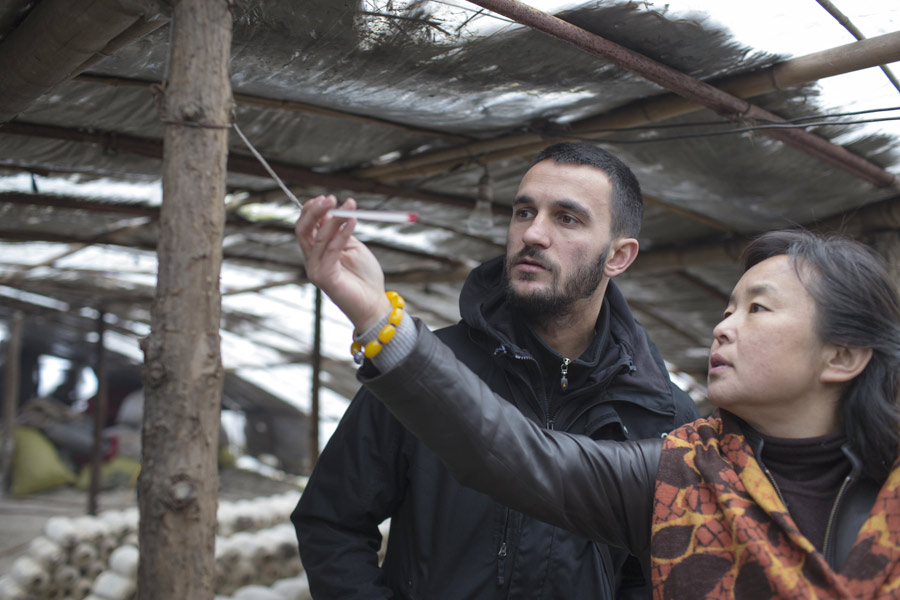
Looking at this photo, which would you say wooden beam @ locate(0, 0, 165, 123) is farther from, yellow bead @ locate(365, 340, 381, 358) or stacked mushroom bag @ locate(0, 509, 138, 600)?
stacked mushroom bag @ locate(0, 509, 138, 600)

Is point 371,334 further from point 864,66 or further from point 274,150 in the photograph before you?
point 274,150

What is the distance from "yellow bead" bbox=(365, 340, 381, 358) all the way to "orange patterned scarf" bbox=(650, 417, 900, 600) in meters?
0.62

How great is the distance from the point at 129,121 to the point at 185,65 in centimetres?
218

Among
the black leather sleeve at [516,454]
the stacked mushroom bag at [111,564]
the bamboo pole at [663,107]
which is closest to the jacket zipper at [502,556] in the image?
the black leather sleeve at [516,454]

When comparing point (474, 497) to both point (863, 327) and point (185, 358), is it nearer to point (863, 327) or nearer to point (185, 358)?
point (185, 358)

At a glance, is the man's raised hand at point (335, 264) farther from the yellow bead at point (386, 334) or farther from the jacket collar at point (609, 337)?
the jacket collar at point (609, 337)

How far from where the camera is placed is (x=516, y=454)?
1312mm

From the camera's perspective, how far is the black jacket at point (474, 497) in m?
1.67

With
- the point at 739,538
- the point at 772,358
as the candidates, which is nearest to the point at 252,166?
the point at 772,358

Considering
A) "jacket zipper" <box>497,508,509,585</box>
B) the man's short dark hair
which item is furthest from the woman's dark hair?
"jacket zipper" <box>497,508,509,585</box>

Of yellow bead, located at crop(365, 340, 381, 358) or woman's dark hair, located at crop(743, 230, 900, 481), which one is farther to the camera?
woman's dark hair, located at crop(743, 230, 900, 481)

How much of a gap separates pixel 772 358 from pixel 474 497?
70 centimetres

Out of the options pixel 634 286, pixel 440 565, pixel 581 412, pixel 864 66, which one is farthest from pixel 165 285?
pixel 634 286

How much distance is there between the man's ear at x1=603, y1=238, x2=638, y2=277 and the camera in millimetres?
2016
